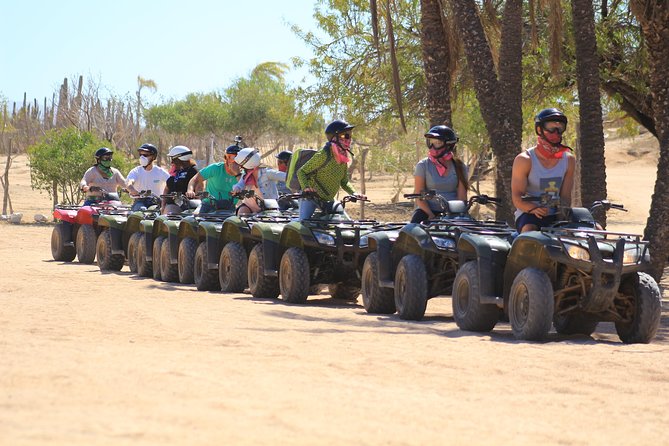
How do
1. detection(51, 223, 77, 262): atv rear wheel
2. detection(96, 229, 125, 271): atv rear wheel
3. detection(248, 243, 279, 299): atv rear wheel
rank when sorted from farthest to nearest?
detection(51, 223, 77, 262): atv rear wheel, detection(96, 229, 125, 271): atv rear wheel, detection(248, 243, 279, 299): atv rear wheel

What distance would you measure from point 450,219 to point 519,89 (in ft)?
25.0

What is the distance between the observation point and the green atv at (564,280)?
9891 millimetres

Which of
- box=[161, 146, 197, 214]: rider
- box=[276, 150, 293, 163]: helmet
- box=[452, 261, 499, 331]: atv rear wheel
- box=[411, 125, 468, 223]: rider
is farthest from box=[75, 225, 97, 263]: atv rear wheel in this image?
box=[452, 261, 499, 331]: atv rear wheel

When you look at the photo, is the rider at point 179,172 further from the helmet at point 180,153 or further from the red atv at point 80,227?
the red atv at point 80,227

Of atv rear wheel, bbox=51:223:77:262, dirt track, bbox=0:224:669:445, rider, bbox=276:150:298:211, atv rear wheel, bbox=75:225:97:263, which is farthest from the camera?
atv rear wheel, bbox=51:223:77:262

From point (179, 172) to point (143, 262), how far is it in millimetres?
1447

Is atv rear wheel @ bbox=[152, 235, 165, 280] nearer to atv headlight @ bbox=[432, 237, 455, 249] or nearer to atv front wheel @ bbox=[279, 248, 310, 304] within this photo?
atv front wheel @ bbox=[279, 248, 310, 304]

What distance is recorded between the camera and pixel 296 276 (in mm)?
13930

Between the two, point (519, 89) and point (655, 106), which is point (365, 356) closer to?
point (655, 106)

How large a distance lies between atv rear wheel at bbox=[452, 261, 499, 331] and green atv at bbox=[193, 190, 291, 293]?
14.0 feet

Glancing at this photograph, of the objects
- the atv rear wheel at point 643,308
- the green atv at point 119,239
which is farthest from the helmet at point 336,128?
the green atv at point 119,239

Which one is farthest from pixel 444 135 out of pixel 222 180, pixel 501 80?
pixel 501 80

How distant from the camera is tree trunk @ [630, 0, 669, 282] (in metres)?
16.0

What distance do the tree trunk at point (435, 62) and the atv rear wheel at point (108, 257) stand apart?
18.0ft
